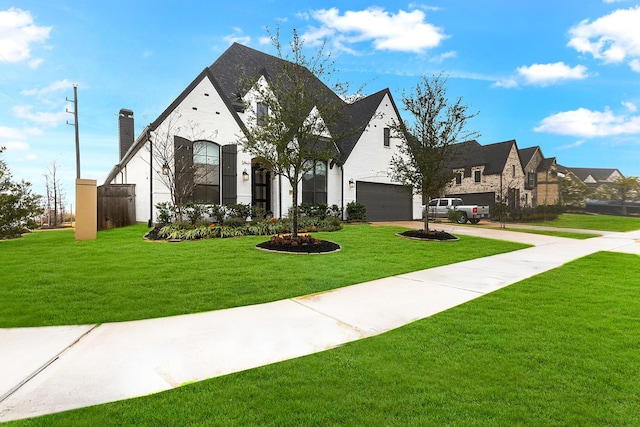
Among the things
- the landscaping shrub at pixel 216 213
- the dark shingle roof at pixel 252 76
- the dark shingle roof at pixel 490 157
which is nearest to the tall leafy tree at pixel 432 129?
the dark shingle roof at pixel 252 76

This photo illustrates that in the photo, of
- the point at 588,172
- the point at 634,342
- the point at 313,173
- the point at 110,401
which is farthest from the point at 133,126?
the point at 588,172

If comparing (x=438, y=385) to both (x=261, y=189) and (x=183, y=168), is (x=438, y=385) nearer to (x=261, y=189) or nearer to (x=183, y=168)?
(x=183, y=168)

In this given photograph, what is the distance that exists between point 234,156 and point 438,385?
14162mm

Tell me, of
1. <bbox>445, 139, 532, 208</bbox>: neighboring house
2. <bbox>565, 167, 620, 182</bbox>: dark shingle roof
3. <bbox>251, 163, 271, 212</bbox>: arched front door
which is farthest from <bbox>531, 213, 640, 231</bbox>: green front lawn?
<bbox>565, 167, 620, 182</bbox>: dark shingle roof

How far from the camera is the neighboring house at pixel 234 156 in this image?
533 inches

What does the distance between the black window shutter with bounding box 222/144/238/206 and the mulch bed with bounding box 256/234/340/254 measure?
252 inches

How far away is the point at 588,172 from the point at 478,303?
56.5 m

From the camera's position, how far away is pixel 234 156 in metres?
14.9

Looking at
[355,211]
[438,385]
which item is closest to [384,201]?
[355,211]

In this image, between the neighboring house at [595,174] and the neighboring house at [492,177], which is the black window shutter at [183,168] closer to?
the neighboring house at [492,177]

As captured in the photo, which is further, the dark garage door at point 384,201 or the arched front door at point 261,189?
the dark garage door at point 384,201

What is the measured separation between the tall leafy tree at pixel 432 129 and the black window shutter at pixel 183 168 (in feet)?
29.8

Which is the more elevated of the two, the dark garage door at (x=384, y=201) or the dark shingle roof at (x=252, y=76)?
the dark shingle roof at (x=252, y=76)

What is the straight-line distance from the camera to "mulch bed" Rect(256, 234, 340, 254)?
27.5 ft
